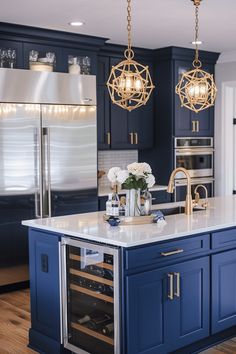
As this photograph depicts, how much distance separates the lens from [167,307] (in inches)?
138

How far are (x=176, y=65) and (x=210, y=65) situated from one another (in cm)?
69

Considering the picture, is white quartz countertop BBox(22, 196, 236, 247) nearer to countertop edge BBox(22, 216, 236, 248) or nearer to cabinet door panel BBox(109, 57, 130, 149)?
countertop edge BBox(22, 216, 236, 248)

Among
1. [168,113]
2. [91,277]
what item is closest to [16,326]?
[91,277]

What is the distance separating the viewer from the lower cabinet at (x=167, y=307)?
10.8 ft

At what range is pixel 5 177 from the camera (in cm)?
516

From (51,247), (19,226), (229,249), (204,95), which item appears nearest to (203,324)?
(229,249)

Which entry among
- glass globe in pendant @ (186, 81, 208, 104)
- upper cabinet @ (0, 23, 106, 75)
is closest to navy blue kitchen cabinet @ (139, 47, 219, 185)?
upper cabinet @ (0, 23, 106, 75)

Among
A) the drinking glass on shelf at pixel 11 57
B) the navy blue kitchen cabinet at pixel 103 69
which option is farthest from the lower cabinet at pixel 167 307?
the navy blue kitchen cabinet at pixel 103 69

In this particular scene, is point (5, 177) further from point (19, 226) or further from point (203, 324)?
point (203, 324)

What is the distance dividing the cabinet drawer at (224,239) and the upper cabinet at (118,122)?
8.76ft

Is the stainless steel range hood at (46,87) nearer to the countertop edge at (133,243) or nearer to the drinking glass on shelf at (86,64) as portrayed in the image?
the drinking glass on shelf at (86,64)

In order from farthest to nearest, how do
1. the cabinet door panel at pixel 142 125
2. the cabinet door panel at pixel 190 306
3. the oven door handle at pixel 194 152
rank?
the oven door handle at pixel 194 152 < the cabinet door panel at pixel 142 125 < the cabinet door panel at pixel 190 306

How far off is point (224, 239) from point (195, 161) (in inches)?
127

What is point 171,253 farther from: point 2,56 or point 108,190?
point 108,190
